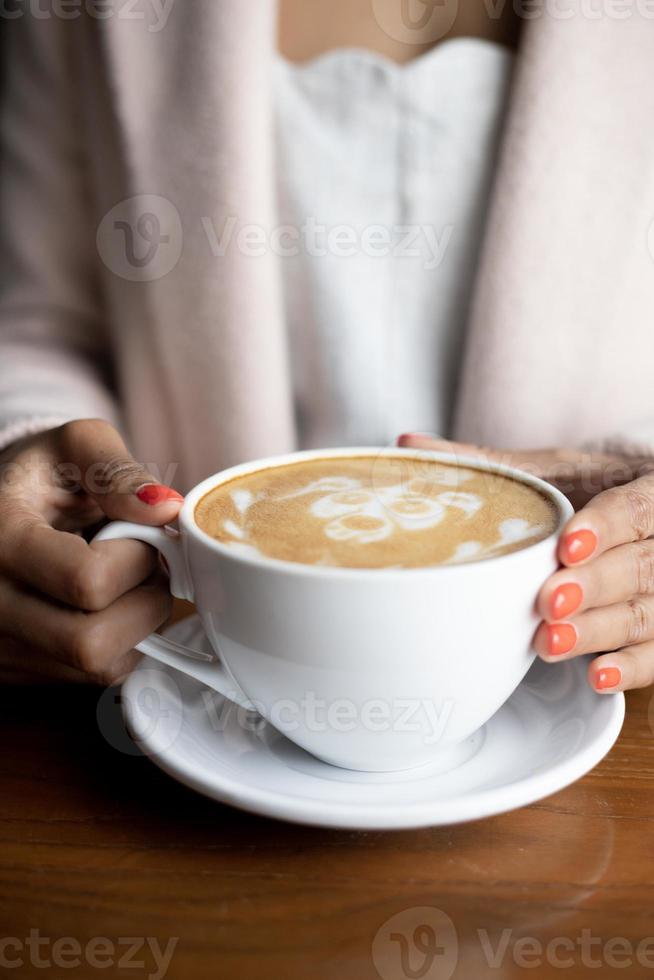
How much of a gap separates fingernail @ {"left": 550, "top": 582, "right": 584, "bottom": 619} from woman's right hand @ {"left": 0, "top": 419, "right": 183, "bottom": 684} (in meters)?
0.27

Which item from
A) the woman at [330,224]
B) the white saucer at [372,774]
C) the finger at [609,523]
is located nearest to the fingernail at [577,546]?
the finger at [609,523]

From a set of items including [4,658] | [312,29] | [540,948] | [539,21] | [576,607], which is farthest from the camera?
[312,29]

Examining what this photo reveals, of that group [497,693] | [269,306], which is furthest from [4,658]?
[269,306]

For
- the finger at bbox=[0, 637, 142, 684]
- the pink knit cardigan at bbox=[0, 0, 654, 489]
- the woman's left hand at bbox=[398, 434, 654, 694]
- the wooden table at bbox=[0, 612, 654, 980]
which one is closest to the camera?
the wooden table at bbox=[0, 612, 654, 980]

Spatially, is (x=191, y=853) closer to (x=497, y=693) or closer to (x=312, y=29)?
(x=497, y=693)

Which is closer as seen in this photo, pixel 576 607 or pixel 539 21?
pixel 576 607

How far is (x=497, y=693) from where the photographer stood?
21.6 inches

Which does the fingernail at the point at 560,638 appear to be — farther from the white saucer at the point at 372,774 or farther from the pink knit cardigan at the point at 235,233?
the pink knit cardigan at the point at 235,233


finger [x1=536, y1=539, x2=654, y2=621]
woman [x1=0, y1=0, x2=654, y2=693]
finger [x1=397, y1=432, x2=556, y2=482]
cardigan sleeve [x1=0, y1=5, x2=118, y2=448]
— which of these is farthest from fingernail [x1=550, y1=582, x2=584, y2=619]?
cardigan sleeve [x1=0, y1=5, x2=118, y2=448]

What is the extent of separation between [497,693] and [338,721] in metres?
0.11

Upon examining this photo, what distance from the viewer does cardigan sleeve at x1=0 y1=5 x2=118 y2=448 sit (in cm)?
121

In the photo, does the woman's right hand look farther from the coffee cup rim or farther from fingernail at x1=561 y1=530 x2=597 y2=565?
fingernail at x1=561 y1=530 x2=597 y2=565

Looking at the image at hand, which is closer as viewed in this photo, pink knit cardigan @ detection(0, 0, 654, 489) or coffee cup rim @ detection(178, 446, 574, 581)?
coffee cup rim @ detection(178, 446, 574, 581)

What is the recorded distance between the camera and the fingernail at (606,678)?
0.58m
